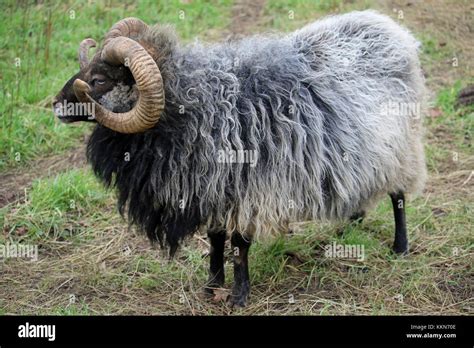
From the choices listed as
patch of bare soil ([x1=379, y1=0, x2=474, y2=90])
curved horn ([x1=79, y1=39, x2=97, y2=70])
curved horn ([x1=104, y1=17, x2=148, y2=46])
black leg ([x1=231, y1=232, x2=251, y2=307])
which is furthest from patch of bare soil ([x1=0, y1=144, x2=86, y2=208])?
patch of bare soil ([x1=379, y1=0, x2=474, y2=90])

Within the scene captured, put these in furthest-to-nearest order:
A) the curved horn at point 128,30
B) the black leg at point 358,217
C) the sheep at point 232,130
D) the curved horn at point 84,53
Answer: the black leg at point 358,217 < the curved horn at point 84,53 < the curved horn at point 128,30 < the sheep at point 232,130

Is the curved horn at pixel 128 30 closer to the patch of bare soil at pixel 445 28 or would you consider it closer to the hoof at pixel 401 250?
the hoof at pixel 401 250

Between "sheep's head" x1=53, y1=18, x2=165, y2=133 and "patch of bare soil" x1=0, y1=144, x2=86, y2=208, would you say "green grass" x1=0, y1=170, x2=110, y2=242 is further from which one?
"sheep's head" x1=53, y1=18, x2=165, y2=133

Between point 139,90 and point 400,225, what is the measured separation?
116 inches

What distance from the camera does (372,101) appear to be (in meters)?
5.82

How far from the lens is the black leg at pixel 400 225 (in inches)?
259

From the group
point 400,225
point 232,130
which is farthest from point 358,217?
point 232,130

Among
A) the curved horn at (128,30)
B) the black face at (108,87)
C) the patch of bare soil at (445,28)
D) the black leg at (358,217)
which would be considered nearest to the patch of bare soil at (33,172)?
the black face at (108,87)

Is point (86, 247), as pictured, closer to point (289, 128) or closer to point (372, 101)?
point (289, 128)

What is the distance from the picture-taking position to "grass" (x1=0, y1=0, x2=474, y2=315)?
5.84m

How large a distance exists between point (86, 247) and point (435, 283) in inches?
131

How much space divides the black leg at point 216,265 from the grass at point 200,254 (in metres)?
0.13

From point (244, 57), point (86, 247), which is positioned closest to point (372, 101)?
point (244, 57)

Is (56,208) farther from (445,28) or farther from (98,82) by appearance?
→ (445,28)
